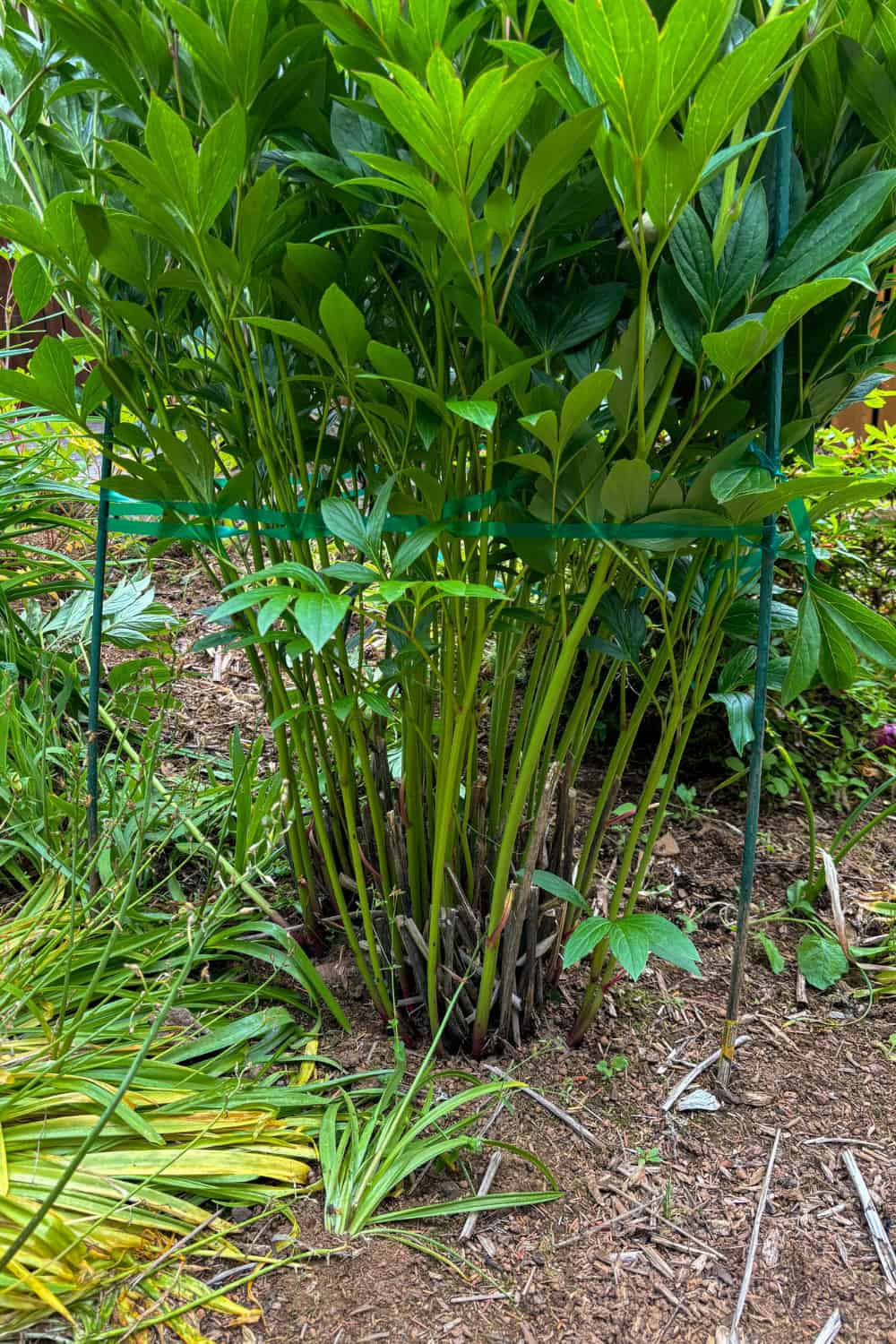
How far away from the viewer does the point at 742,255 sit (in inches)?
35.4

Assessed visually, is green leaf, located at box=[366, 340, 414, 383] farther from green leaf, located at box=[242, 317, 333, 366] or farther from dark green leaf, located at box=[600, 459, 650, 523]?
dark green leaf, located at box=[600, 459, 650, 523]

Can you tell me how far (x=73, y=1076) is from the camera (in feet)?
3.60

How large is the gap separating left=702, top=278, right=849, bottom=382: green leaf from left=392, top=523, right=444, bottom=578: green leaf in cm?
30

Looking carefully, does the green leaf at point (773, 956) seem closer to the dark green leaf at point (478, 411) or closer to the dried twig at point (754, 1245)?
the dried twig at point (754, 1245)

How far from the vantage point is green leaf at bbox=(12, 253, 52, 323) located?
1.18m

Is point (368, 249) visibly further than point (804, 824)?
No

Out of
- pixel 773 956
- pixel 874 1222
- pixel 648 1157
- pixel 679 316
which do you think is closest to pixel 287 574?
pixel 679 316

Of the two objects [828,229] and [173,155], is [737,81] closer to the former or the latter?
[828,229]

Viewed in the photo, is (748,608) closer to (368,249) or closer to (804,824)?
(368,249)

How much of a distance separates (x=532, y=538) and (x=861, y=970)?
0.98 metres

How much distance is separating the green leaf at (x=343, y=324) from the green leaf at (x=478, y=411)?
0.53 ft

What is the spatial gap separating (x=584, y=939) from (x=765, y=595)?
0.44 meters

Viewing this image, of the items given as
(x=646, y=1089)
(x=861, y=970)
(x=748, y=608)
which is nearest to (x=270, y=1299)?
(x=646, y=1089)

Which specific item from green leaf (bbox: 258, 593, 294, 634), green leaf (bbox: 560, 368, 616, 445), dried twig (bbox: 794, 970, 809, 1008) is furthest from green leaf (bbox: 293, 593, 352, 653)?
dried twig (bbox: 794, 970, 809, 1008)
